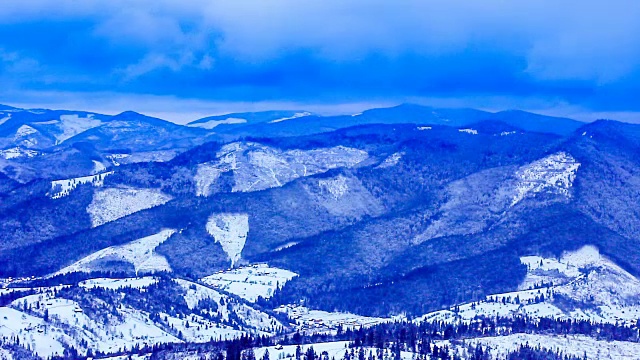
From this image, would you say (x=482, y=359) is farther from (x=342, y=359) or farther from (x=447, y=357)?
(x=342, y=359)

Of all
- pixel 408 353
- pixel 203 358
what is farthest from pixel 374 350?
pixel 203 358

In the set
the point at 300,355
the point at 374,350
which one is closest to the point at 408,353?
the point at 374,350

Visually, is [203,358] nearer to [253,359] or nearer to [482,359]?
[253,359]

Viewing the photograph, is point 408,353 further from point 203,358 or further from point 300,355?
point 203,358

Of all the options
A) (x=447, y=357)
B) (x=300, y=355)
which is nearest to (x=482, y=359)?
(x=447, y=357)

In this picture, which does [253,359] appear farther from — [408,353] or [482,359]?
[482,359]

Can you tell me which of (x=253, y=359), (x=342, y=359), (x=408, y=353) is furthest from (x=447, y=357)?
(x=253, y=359)
